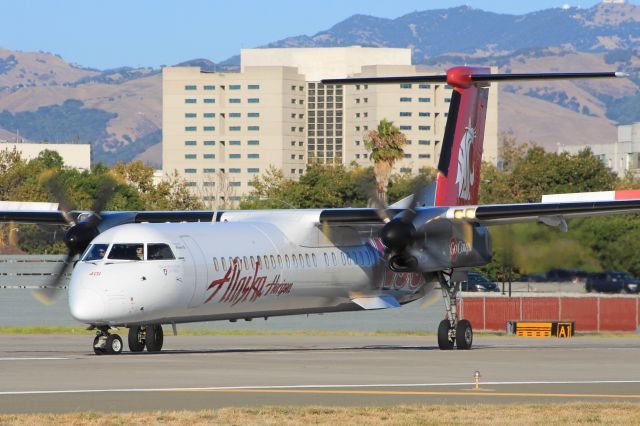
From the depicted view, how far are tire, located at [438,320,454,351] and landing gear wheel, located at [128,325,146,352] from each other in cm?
789

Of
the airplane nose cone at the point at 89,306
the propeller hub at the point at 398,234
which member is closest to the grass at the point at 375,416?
the airplane nose cone at the point at 89,306

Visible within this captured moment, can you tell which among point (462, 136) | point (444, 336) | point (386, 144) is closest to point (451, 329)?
point (444, 336)

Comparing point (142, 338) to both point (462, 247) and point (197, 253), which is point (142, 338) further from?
point (462, 247)

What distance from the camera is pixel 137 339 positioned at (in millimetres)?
31172

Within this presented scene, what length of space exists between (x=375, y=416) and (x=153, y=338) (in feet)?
47.4

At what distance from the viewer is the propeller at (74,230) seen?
106 feet

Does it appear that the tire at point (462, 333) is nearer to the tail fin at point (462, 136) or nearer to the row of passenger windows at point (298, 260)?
the row of passenger windows at point (298, 260)

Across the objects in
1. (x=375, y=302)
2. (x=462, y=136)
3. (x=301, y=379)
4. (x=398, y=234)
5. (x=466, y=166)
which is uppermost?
(x=462, y=136)

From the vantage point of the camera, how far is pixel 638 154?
578 ft

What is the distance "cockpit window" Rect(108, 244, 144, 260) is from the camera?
91.7 feet

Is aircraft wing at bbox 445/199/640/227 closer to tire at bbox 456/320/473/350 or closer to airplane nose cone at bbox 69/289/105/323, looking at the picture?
tire at bbox 456/320/473/350

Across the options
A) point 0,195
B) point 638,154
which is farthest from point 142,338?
point 638,154

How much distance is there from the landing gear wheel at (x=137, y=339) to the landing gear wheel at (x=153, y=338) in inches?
5.3

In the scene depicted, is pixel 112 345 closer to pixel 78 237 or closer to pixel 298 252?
pixel 78 237
